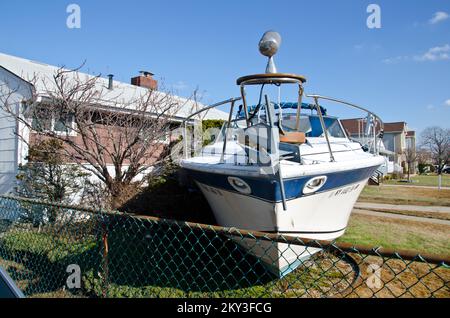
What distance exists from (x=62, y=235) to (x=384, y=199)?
11.1 m

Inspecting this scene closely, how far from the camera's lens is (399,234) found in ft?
22.0

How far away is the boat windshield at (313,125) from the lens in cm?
577

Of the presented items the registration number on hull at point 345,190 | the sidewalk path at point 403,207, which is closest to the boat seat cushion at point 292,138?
the registration number on hull at point 345,190

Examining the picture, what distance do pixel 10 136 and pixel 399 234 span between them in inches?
392

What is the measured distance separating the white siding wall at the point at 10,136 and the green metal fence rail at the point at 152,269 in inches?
134

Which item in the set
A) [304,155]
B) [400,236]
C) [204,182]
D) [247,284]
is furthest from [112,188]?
[400,236]

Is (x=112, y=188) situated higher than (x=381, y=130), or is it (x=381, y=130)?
(x=381, y=130)

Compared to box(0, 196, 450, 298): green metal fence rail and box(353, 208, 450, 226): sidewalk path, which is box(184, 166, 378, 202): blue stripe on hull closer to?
box(0, 196, 450, 298): green metal fence rail

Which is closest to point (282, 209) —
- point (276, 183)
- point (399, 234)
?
point (276, 183)

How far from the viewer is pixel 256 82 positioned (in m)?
3.69

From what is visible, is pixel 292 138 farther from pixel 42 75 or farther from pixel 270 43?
pixel 42 75

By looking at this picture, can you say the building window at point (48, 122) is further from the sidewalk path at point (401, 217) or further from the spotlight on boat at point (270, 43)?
the sidewalk path at point (401, 217)

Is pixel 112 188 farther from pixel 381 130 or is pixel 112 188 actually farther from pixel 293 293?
pixel 381 130
